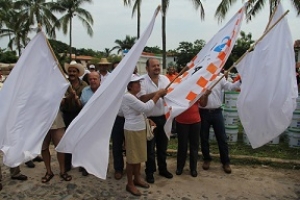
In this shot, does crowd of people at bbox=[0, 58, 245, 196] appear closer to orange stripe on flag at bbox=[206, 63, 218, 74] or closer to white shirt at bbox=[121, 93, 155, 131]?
white shirt at bbox=[121, 93, 155, 131]

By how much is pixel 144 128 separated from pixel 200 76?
42.1 inches

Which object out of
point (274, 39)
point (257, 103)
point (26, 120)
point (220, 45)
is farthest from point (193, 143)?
point (26, 120)

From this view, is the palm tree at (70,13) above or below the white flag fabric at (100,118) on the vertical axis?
above

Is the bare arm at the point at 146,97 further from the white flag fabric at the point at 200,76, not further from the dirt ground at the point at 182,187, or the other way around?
the dirt ground at the point at 182,187

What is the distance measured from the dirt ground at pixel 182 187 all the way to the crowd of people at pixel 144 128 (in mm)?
131

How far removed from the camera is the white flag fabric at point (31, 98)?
4.14 meters

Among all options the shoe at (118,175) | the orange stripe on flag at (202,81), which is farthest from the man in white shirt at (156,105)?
the orange stripe on flag at (202,81)

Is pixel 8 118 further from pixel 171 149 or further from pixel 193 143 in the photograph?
pixel 171 149

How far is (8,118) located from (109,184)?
1.83 meters

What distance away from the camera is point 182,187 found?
4883 millimetres

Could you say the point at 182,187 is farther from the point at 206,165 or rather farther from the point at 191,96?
the point at 191,96

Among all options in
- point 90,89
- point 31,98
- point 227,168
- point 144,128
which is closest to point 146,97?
point 144,128

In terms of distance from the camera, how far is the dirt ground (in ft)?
15.2

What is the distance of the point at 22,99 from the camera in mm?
4309
